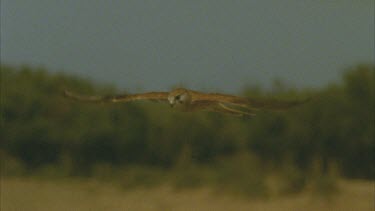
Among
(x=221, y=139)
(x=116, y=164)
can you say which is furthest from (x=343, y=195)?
(x=116, y=164)

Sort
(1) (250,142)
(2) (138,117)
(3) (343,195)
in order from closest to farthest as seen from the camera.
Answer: (3) (343,195), (1) (250,142), (2) (138,117)

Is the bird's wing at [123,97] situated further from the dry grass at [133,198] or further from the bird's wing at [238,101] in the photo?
the dry grass at [133,198]

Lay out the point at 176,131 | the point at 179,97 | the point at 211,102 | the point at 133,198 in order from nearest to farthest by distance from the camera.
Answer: the point at 179,97
the point at 211,102
the point at 133,198
the point at 176,131

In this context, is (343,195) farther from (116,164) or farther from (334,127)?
(116,164)

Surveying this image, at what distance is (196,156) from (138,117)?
1150mm

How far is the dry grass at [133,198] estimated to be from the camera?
6895 millimetres

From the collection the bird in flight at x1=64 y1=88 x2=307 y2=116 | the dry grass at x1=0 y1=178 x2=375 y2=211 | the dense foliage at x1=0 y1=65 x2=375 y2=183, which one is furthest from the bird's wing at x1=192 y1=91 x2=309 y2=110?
the dry grass at x1=0 y1=178 x2=375 y2=211

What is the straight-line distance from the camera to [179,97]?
3188 millimetres

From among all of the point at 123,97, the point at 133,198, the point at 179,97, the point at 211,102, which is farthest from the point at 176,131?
the point at 179,97

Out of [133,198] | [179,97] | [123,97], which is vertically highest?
[133,198]

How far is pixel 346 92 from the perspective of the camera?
770 centimetres

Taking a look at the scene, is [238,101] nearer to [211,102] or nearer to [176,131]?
[211,102]

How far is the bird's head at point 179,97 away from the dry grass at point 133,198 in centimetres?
406

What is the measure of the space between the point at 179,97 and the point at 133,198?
444 centimetres
